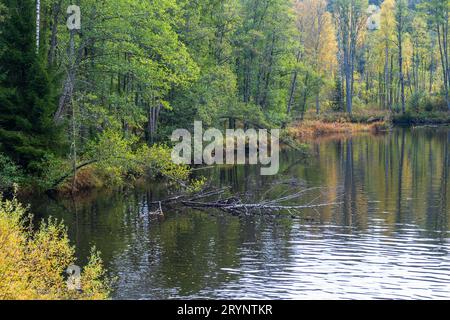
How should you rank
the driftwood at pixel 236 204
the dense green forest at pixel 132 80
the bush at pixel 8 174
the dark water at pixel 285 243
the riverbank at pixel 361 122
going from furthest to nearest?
the riverbank at pixel 361 122
the dense green forest at pixel 132 80
the bush at pixel 8 174
the driftwood at pixel 236 204
the dark water at pixel 285 243

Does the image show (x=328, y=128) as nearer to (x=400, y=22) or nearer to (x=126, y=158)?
(x=400, y=22)

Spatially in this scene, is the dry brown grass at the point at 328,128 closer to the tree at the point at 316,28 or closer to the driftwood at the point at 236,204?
the tree at the point at 316,28

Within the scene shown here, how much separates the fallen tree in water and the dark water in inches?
23.4

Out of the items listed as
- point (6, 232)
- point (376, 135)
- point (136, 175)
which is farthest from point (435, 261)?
point (376, 135)

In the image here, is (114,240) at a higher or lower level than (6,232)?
lower

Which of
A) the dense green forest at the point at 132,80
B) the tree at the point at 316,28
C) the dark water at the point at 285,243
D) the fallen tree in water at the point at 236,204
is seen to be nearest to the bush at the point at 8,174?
the dense green forest at the point at 132,80

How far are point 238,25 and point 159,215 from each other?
110ft

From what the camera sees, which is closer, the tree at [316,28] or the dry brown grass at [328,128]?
the dry brown grass at [328,128]

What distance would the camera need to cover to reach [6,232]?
13.6 metres

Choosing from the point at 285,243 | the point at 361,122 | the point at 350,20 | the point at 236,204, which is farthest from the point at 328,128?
the point at 285,243

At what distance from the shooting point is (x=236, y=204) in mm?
26797

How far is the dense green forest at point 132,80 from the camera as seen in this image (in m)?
30.3

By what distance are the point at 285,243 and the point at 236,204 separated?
5938mm
